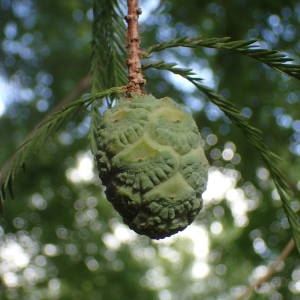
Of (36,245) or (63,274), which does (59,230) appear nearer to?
(63,274)

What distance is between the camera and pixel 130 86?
3.16 ft

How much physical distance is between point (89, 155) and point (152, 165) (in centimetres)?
435

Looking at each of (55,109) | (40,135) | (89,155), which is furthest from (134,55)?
(89,155)

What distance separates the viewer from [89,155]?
5.16 m

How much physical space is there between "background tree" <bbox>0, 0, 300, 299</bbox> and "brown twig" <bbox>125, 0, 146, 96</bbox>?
195 mm

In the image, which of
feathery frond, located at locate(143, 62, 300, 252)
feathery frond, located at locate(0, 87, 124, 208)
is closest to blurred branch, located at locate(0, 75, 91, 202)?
feathery frond, located at locate(0, 87, 124, 208)

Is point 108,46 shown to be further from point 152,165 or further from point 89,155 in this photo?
point 89,155

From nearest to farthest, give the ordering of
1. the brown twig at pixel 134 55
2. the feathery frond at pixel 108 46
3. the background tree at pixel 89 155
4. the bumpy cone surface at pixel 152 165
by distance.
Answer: the bumpy cone surface at pixel 152 165, the brown twig at pixel 134 55, the feathery frond at pixel 108 46, the background tree at pixel 89 155

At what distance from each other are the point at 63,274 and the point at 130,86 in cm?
464

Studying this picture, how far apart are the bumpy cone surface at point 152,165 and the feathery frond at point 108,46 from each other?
0.96 feet

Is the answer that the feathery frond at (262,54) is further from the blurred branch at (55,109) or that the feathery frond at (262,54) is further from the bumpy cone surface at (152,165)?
the blurred branch at (55,109)

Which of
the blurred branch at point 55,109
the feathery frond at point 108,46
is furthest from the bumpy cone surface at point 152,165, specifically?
the feathery frond at point 108,46

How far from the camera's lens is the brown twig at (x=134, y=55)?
953 mm

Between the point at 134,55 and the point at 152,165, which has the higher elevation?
the point at 134,55
